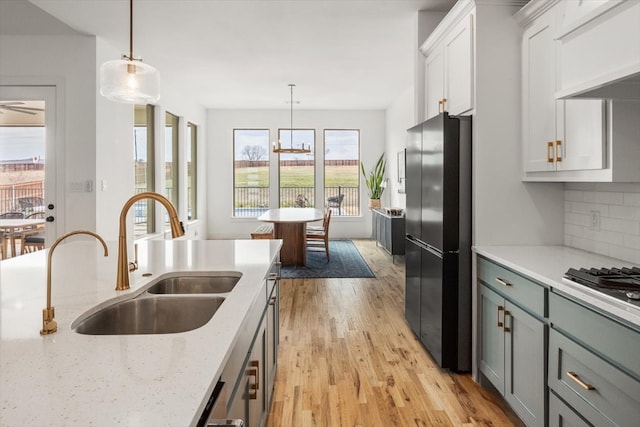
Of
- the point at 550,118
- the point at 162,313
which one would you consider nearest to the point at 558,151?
the point at 550,118

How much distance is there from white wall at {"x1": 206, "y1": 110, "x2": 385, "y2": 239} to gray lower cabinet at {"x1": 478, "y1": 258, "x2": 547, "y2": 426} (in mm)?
6658

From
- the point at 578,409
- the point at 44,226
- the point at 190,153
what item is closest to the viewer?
the point at 578,409

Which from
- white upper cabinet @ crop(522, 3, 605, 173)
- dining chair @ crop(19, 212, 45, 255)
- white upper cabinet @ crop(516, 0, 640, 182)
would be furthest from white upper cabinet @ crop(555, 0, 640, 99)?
dining chair @ crop(19, 212, 45, 255)

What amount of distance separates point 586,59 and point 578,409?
135cm

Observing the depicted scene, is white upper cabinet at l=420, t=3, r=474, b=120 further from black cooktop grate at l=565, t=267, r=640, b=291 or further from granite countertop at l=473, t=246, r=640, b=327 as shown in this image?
black cooktop grate at l=565, t=267, r=640, b=291

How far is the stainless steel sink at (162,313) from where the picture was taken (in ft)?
4.59

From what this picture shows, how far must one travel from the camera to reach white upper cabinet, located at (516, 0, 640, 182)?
1.84m

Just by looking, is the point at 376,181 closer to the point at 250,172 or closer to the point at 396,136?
the point at 396,136

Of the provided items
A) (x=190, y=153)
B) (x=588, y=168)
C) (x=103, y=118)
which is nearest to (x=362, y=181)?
(x=190, y=153)

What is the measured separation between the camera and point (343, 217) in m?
8.95

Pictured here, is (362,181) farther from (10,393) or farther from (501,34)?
(10,393)

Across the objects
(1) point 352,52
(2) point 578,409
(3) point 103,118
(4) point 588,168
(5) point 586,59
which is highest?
(1) point 352,52

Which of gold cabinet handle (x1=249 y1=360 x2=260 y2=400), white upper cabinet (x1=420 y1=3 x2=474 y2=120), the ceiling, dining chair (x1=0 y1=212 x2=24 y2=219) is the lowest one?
gold cabinet handle (x1=249 y1=360 x2=260 y2=400)

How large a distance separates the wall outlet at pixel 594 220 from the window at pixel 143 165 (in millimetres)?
5070
